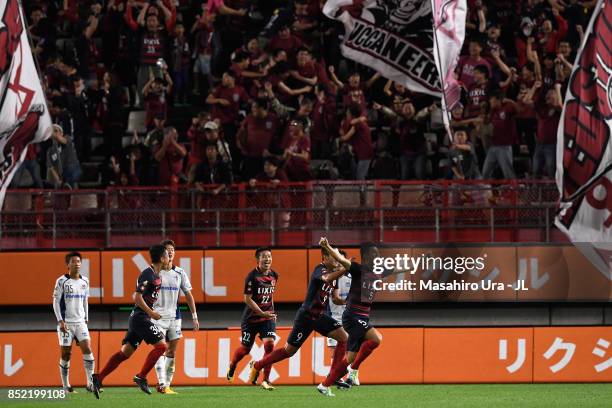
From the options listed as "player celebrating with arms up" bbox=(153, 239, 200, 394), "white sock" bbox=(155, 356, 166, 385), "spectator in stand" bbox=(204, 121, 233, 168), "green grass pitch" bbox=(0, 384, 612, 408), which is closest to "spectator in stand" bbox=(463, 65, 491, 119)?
"spectator in stand" bbox=(204, 121, 233, 168)

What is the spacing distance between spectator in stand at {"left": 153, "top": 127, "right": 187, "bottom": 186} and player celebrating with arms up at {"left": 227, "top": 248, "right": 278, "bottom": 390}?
4.47 m

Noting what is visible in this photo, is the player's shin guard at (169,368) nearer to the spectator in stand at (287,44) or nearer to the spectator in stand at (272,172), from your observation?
the spectator in stand at (272,172)

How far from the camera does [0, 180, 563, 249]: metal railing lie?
20.5 m

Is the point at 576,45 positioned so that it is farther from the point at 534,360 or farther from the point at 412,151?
the point at 534,360

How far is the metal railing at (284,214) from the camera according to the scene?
20.5 meters

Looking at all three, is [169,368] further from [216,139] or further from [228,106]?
[228,106]

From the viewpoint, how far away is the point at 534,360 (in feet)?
65.2

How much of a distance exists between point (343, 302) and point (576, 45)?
26.9 feet

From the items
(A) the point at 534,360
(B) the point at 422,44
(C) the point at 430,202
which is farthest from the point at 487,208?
(B) the point at 422,44

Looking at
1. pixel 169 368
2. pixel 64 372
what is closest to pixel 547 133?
pixel 169 368

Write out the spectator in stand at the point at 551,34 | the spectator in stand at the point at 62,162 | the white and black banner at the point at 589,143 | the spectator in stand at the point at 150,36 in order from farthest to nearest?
the spectator in stand at the point at 150,36, the spectator in stand at the point at 551,34, the spectator in stand at the point at 62,162, the white and black banner at the point at 589,143

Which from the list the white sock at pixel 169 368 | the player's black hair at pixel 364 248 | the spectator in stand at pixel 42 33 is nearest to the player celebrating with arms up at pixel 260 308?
the white sock at pixel 169 368

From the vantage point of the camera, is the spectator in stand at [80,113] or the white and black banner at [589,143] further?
the spectator in stand at [80,113]

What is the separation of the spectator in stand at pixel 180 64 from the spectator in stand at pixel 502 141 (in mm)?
6695
